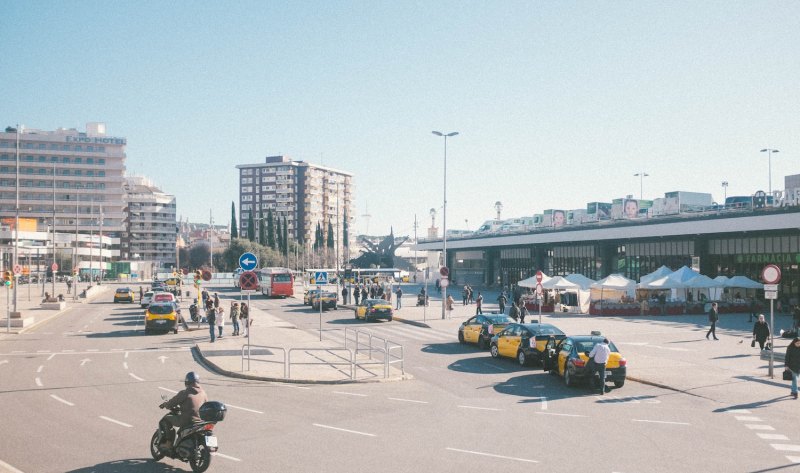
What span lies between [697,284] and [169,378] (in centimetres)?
3522

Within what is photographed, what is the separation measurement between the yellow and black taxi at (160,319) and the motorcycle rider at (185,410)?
2353cm

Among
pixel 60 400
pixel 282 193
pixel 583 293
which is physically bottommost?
pixel 60 400

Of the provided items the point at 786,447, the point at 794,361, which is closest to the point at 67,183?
the point at 794,361

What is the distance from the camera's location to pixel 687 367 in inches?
868

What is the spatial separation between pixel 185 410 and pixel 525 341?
14.2 m

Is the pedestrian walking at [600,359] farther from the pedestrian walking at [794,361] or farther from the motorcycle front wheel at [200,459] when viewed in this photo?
the motorcycle front wheel at [200,459]

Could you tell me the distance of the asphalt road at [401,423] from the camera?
11164 mm

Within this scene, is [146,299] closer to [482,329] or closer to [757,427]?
[482,329]

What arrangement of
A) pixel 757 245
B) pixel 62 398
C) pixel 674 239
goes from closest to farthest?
pixel 62 398 → pixel 757 245 → pixel 674 239

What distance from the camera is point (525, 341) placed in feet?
74.2

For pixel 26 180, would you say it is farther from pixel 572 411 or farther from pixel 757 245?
pixel 572 411

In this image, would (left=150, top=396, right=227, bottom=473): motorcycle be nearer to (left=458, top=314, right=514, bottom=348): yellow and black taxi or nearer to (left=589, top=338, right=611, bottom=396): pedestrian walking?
(left=589, top=338, right=611, bottom=396): pedestrian walking

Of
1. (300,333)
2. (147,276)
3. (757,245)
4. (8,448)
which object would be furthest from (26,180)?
(8,448)

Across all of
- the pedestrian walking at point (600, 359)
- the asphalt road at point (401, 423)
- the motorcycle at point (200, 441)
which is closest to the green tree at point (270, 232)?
the asphalt road at point (401, 423)
